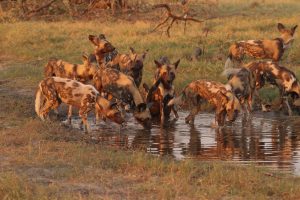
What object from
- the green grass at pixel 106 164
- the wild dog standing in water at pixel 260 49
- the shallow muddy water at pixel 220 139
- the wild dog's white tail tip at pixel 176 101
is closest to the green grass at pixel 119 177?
the green grass at pixel 106 164

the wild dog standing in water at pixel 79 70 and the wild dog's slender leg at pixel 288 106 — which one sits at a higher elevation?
the wild dog standing in water at pixel 79 70

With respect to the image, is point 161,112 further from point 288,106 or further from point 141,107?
point 288,106

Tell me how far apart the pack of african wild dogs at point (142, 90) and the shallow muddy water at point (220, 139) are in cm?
21

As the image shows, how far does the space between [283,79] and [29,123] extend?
14.7 feet

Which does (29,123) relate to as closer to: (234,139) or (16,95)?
(234,139)

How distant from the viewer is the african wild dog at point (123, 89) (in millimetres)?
10328

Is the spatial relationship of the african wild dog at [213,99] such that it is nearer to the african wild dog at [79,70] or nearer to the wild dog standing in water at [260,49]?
the african wild dog at [79,70]

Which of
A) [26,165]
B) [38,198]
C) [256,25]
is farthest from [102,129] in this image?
[256,25]

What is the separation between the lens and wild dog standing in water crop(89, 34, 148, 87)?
39.9 feet

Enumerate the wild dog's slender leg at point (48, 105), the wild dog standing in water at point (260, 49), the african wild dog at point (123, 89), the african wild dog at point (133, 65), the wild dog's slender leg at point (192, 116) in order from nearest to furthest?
1. the wild dog's slender leg at point (48, 105)
2. the african wild dog at point (123, 89)
3. the wild dog's slender leg at point (192, 116)
4. the african wild dog at point (133, 65)
5. the wild dog standing in water at point (260, 49)

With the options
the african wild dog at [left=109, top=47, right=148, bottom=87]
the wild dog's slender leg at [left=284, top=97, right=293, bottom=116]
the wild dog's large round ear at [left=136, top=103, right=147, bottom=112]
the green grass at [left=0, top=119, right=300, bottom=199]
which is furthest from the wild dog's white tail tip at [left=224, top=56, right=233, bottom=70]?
the green grass at [left=0, top=119, right=300, bottom=199]

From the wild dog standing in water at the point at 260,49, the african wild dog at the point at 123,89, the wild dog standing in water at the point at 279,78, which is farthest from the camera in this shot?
the wild dog standing in water at the point at 260,49

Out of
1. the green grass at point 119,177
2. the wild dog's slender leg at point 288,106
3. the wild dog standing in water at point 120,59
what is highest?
the wild dog standing in water at point 120,59

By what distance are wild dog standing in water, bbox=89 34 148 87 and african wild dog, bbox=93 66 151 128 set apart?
0.93 meters
